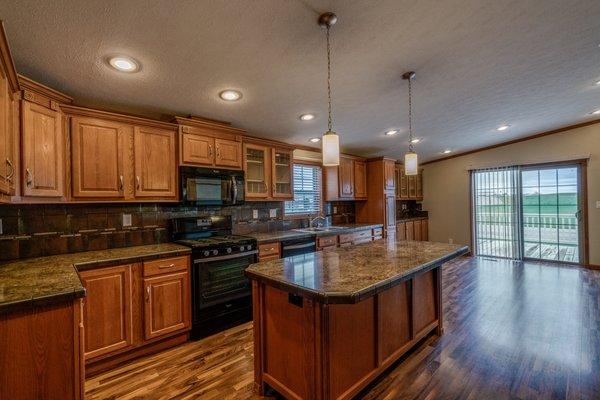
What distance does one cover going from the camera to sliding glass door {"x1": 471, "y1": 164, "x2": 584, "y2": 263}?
5.14 m

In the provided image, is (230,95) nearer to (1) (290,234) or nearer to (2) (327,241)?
(1) (290,234)

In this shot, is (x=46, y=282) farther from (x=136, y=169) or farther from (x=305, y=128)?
(x=305, y=128)

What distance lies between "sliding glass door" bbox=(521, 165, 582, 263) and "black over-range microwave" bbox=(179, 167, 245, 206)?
5727 mm

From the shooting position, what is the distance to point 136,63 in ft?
6.36

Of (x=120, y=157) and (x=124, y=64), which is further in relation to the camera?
(x=120, y=157)

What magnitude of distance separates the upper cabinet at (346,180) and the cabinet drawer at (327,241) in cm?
88

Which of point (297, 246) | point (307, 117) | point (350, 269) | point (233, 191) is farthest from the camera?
point (297, 246)

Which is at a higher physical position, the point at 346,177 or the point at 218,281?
the point at 346,177

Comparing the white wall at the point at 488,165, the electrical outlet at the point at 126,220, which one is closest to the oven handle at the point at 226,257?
the electrical outlet at the point at 126,220

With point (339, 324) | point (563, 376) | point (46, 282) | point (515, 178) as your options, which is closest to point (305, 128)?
point (339, 324)

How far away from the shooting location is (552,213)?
5.32m

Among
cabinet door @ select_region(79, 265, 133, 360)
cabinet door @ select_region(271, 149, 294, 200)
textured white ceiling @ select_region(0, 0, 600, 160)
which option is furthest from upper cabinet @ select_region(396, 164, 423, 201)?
cabinet door @ select_region(79, 265, 133, 360)

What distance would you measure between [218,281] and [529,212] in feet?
20.0

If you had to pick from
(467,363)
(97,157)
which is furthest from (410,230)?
(97,157)
